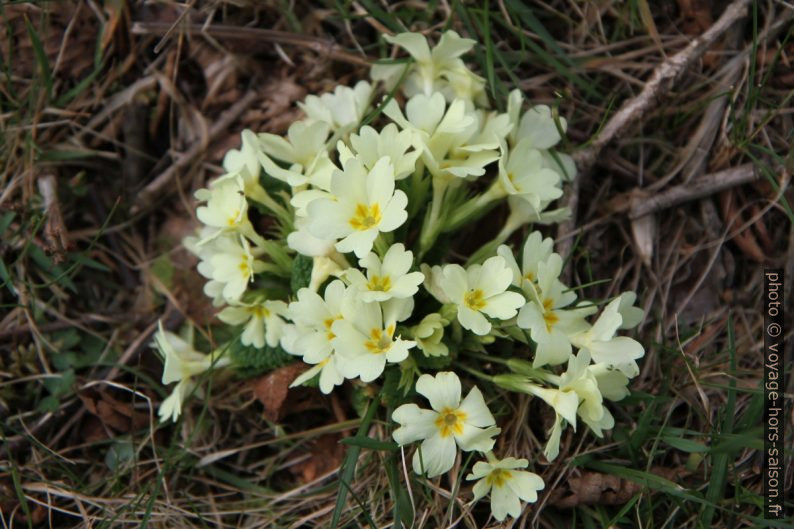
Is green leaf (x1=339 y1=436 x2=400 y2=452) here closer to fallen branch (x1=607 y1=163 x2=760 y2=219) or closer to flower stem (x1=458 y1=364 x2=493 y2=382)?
flower stem (x1=458 y1=364 x2=493 y2=382)

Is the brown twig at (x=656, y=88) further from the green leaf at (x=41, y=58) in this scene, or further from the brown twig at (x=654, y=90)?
the green leaf at (x=41, y=58)

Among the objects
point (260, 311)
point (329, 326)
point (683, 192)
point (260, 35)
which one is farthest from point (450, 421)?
point (260, 35)

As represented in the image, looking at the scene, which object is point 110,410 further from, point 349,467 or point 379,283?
point 379,283

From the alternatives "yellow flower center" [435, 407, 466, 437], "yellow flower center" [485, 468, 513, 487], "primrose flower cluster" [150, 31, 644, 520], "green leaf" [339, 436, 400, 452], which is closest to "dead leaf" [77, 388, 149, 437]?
"primrose flower cluster" [150, 31, 644, 520]

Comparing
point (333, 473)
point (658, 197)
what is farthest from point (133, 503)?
point (658, 197)

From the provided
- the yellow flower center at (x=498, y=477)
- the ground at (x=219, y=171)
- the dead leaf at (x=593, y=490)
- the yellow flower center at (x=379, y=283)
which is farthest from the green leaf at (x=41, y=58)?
the dead leaf at (x=593, y=490)

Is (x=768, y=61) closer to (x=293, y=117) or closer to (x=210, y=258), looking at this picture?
(x=293, y=117)
